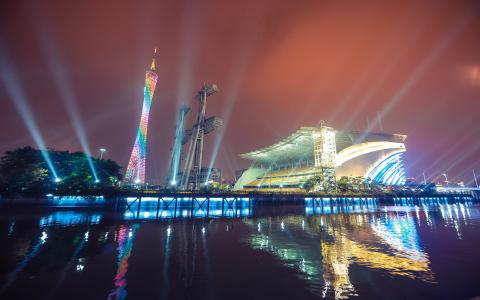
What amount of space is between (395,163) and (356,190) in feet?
158

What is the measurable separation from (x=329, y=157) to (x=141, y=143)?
66676 millimetres

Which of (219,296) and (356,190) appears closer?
(219,296)

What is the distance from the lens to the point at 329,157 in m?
82.2

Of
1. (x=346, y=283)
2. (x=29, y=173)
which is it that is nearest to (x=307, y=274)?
(x=346, y=283)

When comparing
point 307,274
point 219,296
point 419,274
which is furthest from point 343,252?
point 219,296

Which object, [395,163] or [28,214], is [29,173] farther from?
[395,163]

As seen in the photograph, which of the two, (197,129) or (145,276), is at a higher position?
(197,129)

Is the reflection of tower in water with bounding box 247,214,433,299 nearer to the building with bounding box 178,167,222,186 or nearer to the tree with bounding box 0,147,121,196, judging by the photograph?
the tree with bounding box 0,147,121,196

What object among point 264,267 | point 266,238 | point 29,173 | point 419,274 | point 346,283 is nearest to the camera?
point 346,283

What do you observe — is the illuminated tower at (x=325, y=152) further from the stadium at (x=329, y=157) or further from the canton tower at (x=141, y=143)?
the canton tower at (x=141, y=143)

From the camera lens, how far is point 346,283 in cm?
1018

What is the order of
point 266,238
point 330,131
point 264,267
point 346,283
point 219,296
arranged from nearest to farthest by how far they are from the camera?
point 219,296
point 346,283
point 264,267
point 266,238
point 330,131

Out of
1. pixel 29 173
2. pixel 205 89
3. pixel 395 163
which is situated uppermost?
pixel 205 89

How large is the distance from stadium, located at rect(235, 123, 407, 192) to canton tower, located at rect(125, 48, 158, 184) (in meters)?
55.8
